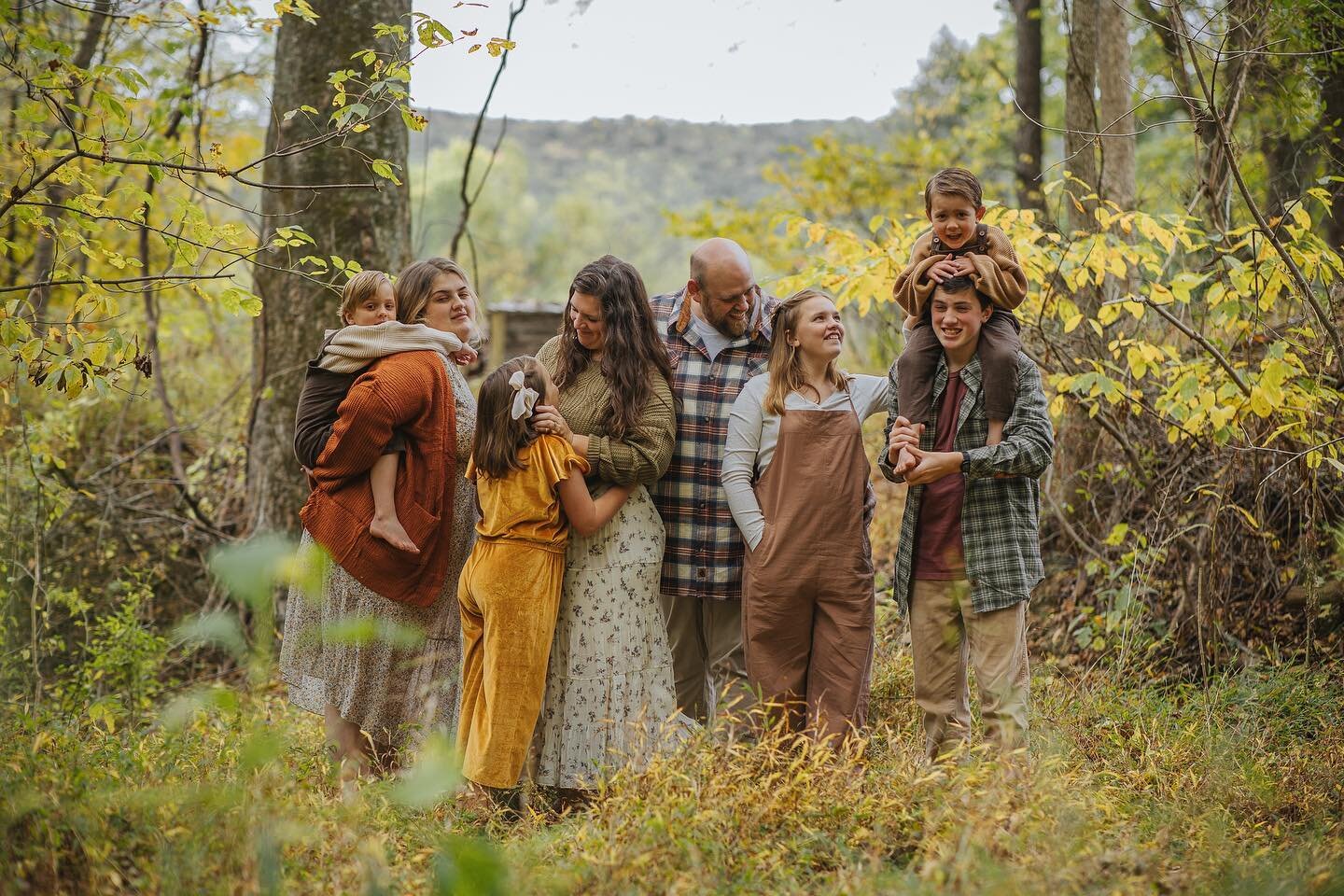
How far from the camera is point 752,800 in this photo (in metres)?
2.56

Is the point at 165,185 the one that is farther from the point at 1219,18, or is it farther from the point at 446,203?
the point at 446,203

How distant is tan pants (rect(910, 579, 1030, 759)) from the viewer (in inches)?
123

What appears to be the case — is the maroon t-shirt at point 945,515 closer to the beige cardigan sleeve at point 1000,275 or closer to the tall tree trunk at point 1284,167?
the beige cardigan sleeve at point 1000,275

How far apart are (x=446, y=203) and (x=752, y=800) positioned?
2799 centimetres

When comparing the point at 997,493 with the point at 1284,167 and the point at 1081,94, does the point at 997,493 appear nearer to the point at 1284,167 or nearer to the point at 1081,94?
the point at 1081,94

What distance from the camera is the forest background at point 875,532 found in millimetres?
2303

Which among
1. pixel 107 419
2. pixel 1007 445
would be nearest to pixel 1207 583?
pixel 1007 445

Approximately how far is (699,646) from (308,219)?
285 centimetres

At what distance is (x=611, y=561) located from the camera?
3.37 meters

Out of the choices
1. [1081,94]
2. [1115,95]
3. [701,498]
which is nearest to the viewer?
[701,498]

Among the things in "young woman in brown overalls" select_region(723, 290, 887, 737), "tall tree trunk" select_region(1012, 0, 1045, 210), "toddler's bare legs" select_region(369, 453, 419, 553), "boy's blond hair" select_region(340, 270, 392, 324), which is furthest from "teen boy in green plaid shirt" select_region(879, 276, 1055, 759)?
"tall tree trunk" select_region(1012, 0, 1045, 210)

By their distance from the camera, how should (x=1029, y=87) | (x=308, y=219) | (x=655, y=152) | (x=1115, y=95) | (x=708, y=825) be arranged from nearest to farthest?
(x=708, y=825) < (x=308, y=219) < (x=1115, y=95) < (x=1029, y=87) < (x=655, y=152)

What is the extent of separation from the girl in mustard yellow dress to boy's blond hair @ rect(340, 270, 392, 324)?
0.58 meters

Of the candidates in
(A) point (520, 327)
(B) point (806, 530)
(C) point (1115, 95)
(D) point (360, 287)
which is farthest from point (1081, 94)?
(A) point (520, 327)
